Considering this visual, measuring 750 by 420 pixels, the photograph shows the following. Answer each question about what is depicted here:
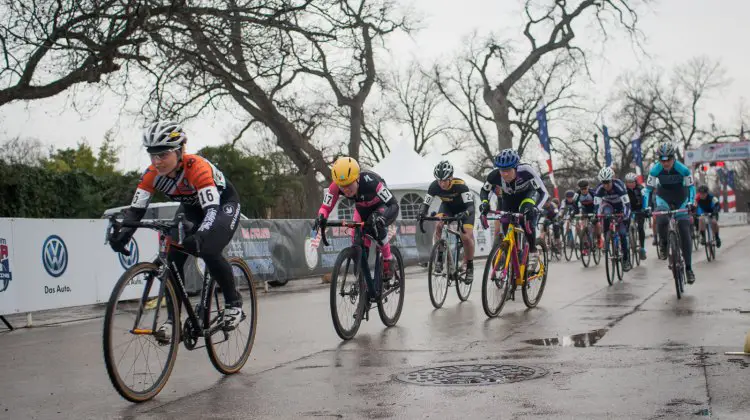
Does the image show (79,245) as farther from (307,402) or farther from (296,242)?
(307,402)

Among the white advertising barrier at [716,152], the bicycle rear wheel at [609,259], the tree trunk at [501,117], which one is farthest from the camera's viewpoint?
the white advertising barrier at [716,152]

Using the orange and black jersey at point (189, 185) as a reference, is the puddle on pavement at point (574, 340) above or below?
below

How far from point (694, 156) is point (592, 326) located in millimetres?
47986

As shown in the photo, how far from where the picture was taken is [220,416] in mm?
5406

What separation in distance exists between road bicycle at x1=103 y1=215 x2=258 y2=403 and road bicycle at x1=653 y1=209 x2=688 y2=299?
7084mm

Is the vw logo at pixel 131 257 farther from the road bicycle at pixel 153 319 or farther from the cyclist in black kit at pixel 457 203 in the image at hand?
the road bicycle at pixel 153 319

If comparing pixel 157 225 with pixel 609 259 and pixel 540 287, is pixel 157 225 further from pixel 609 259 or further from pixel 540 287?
pixel 609 259

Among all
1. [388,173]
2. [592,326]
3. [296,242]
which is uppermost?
[388,173]

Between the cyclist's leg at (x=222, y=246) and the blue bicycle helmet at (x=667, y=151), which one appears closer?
the cyclist's leg at (x=222, y=246)

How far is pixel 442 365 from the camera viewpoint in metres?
7.04

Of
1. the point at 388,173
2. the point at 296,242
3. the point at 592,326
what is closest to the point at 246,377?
the point at 592,326

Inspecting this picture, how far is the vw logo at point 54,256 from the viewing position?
12656 millimetres

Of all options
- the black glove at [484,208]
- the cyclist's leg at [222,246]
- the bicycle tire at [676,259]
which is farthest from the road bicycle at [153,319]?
the bicycle tire at [676,259]

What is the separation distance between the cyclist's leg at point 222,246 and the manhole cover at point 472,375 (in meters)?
1.36
